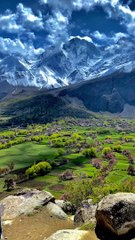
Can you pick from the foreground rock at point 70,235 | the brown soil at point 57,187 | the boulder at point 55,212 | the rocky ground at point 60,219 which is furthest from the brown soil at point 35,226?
the brown soil at point 57,187

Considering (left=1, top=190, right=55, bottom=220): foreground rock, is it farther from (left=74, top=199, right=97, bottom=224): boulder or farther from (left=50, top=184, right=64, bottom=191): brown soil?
(left=50, top=184, right=64, bottom=191): brown soil

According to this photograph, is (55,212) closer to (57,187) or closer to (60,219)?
(60,219)

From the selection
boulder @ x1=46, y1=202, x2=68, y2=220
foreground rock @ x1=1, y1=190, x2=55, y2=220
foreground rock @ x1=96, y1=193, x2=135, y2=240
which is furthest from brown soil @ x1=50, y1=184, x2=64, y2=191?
foreground rock @ x1=96, y1=193, x2=135, y2=240

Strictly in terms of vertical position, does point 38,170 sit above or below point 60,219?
below

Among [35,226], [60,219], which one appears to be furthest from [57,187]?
[35,226]

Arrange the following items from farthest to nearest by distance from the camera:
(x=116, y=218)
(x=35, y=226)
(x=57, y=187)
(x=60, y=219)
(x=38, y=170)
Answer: (x=38, y=170) → (x=57, y=187) → (x=60, y=219) → (x=35, y=226) → (x=116, y=218)

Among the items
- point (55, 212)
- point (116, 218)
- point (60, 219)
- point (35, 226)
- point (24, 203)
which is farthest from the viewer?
point (24, 203)

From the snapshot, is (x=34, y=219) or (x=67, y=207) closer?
(x=34, y=219)

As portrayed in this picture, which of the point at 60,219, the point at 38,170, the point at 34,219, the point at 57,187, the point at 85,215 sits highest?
the point at 34,219
